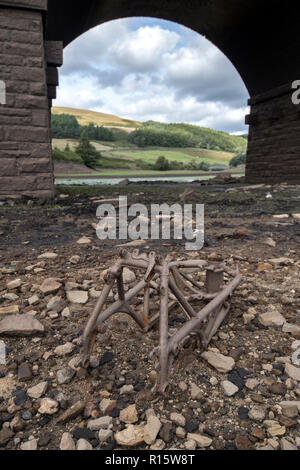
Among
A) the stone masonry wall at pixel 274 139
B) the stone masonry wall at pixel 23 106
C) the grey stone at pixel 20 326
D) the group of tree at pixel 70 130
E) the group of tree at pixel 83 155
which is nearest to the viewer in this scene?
the grey stone at pixel 20 326

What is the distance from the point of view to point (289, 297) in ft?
6.59

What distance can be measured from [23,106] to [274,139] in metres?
8.38

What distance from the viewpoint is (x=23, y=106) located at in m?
5.38

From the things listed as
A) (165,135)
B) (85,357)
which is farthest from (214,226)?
(165,135)

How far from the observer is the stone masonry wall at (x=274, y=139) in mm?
9711

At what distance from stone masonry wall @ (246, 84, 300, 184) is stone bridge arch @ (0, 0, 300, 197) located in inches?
1.3

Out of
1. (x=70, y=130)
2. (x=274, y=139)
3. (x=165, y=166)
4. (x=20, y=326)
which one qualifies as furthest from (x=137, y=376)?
(x=70, y=130)

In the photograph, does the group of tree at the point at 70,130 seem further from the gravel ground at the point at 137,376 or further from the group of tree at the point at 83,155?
the gravel ground at the point at 137,376

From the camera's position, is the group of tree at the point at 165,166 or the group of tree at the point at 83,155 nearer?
the group of tree at the point at 83,155

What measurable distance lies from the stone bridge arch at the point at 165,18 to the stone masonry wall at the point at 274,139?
1.3 inches

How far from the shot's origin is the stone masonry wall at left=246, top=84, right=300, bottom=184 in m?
9.71

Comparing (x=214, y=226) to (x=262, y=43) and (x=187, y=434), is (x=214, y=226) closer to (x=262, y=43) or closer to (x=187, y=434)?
(x=187, y=434)

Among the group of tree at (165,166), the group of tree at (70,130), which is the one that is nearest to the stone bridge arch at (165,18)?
the group of tree at (165,166)
